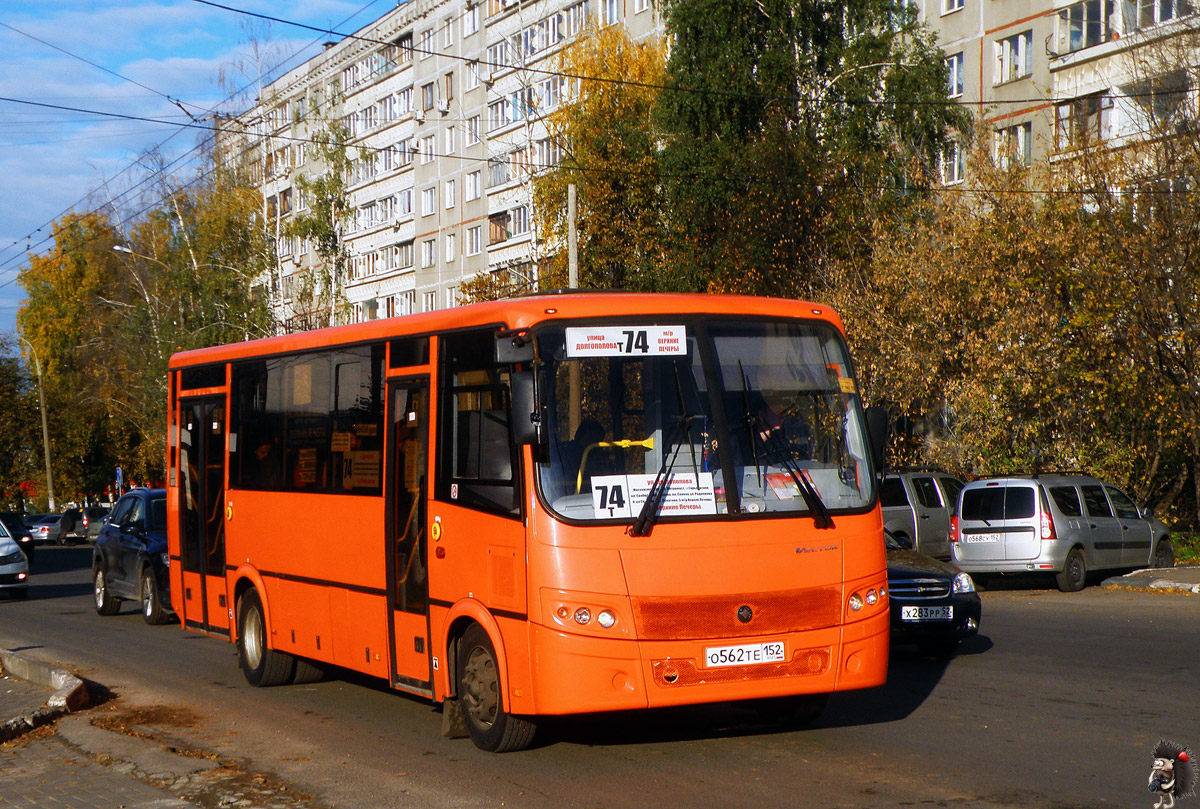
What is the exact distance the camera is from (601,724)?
9.85 m

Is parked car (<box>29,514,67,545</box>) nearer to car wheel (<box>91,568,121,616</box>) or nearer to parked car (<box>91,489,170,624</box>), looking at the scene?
car wheel (<box>91,568,121,616</box>)

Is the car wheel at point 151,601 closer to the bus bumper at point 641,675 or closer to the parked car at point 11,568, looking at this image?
the parked car at point 11,568

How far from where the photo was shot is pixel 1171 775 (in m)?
7.38

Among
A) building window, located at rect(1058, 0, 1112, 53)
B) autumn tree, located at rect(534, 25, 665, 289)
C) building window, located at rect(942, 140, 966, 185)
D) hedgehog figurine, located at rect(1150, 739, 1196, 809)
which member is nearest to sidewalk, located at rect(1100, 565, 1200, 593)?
hedgehog figurine, located at rect(1150, 739, 1196, 809)

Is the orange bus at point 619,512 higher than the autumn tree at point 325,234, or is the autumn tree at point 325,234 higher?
the autumn tree at point 325,234

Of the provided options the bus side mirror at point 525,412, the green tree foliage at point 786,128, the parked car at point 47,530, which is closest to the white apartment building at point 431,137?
the green tree foliage at point 786,128

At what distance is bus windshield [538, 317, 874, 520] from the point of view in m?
8.27

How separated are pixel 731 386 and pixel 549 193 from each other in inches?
1355

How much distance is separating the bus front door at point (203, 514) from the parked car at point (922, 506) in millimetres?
14806

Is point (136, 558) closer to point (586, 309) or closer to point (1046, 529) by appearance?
point (586, 309)

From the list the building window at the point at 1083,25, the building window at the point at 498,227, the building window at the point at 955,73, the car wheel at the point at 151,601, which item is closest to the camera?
the car wheel at the point at 151,601

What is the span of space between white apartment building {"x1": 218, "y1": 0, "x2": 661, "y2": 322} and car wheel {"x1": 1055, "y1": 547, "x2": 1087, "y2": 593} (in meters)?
31.8

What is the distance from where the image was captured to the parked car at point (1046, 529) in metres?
21.9

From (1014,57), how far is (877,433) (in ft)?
119
